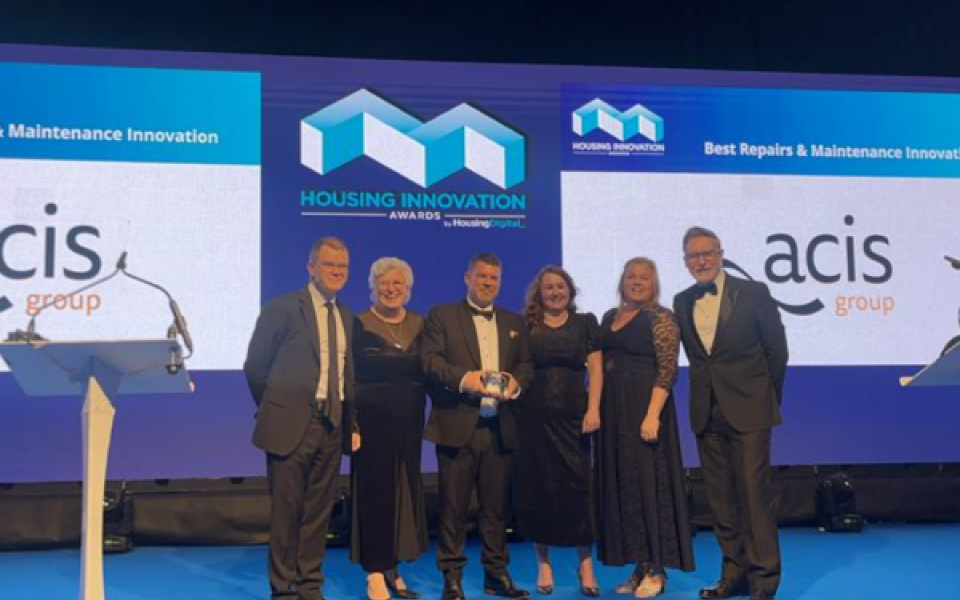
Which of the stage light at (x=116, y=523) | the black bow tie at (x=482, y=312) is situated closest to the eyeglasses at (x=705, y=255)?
the black bow tie at (x=482, y=312)

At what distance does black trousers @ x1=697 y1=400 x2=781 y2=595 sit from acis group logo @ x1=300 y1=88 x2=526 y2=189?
2.16 meters

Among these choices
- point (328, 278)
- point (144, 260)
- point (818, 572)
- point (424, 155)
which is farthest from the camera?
point (424, 155)

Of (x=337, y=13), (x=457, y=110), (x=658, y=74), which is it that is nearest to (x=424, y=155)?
(x=457, y=110)

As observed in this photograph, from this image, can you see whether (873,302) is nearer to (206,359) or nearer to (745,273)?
(745,273)

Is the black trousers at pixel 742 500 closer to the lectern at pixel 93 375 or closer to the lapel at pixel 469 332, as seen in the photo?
the lapel at pixel 469 332

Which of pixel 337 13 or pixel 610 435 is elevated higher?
pixel 337 13

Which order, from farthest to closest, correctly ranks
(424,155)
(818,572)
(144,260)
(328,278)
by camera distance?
1. (424,155)
2. (144,260)
3. (818,572)
4. (328,278)

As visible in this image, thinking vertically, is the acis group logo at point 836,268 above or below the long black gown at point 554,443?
above

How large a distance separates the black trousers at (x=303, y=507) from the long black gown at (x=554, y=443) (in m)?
0.79

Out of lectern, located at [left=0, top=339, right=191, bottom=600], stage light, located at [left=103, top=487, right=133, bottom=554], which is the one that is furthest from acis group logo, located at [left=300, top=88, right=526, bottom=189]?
lectern, located at [left=0, top=339, right=191, bottom=600]

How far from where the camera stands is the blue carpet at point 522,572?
4.12 m

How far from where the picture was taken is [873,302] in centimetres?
572

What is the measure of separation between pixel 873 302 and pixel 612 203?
5.36ft

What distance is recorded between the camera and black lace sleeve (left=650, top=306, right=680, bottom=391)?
159 inches
